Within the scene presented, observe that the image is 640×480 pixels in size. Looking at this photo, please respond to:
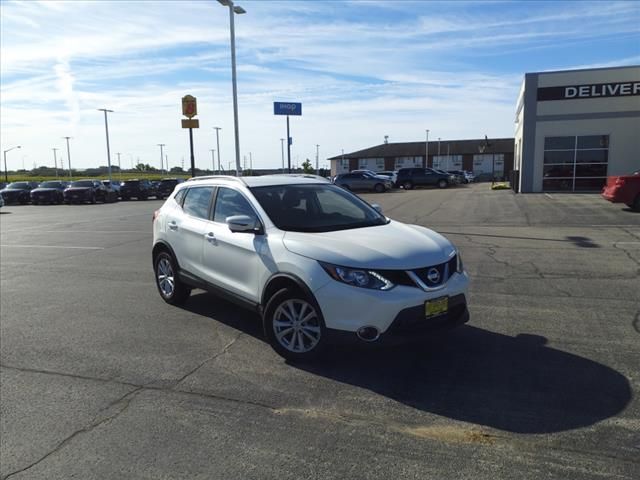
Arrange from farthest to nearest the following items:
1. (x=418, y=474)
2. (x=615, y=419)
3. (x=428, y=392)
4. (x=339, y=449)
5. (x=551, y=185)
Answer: (x=551, y=185) < (x=428, y=392) < (x=615, y=419) < (x=339, y=449) < (x=418, y=474)

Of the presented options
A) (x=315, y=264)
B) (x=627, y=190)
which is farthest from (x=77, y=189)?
(x=315, y=264)

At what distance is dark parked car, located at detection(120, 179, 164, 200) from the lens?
1549 inches

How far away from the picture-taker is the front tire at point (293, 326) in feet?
14.5

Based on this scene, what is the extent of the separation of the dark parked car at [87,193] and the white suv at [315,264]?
110 ft

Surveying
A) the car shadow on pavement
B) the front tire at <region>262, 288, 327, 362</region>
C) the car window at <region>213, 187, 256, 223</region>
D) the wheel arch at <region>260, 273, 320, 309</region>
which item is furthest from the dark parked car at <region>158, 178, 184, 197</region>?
the front tire at <region>262, 288, 327, 362</region>

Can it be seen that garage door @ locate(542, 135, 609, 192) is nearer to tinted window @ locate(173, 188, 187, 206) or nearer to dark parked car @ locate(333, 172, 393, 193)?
dark parked car @ locate(333, 172, 393, 193)

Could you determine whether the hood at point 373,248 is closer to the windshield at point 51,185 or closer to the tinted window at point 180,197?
the tinted window at point 180,197

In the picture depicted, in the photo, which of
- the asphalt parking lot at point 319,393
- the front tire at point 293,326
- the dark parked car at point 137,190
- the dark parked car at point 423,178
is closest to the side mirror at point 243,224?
the front tire at point 293,326

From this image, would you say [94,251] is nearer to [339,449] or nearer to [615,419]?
[339,449]

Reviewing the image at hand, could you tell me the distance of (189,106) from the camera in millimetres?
20016

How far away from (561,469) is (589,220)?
43.8ft

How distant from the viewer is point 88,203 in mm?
37188

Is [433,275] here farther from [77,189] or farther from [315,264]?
[77,189]

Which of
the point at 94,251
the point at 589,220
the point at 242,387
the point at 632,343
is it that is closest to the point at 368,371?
the point at 242,387
